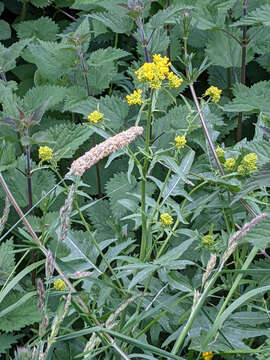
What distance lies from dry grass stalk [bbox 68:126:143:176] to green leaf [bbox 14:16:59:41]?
1695 mm

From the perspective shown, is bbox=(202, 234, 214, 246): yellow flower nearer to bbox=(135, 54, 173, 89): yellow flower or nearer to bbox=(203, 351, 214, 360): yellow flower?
bbox=(203, 351, 214, 360): yellow flower

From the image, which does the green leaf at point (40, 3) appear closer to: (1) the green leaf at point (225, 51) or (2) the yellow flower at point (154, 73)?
(1) the green leaf at point (225, 51)

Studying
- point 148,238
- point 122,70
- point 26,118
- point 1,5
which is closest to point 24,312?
point 148,238

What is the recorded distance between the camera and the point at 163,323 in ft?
4.81

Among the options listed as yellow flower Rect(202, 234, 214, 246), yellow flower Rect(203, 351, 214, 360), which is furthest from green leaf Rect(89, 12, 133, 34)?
yellow flower Rect(203, 351, 214, 360)

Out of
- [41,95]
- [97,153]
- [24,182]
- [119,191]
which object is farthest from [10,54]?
[97,153]

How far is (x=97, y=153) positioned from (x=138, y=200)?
75cm

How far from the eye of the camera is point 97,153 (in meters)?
1.02

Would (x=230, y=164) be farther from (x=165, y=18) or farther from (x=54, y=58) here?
(x=54, y=58)

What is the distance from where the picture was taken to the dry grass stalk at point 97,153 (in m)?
0.98

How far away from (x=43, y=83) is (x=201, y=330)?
127cm

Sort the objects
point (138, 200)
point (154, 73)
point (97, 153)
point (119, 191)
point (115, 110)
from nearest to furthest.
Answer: point (97, 153) < point (154, 73) < point (138, 200) < point (119, 191) < point (115, 110)

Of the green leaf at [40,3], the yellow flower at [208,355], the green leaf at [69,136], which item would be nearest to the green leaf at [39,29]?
the green leaf at [40,3]

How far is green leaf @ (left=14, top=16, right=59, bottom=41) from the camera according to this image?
264cm
